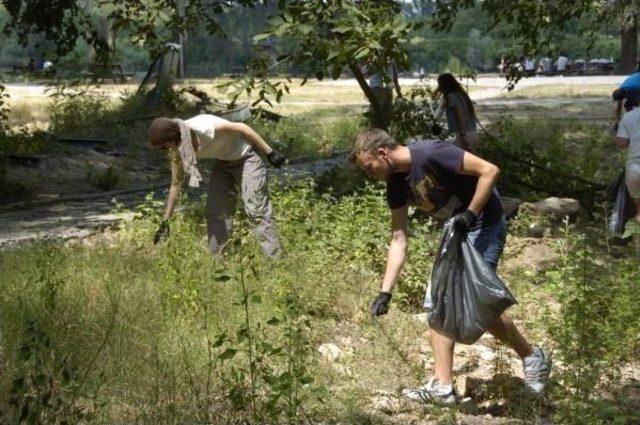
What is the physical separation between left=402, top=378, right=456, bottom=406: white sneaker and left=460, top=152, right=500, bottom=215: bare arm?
2.94ft

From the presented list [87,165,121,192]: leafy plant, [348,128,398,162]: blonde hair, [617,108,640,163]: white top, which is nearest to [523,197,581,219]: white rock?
[617,108,640,163]: white top

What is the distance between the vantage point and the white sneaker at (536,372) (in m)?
5.77

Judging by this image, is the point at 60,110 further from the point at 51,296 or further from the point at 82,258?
the point at 51,296

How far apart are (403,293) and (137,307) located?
1.95 metres

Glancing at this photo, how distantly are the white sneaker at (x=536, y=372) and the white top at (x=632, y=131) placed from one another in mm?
3491

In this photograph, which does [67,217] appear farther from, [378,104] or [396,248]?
[396,248]

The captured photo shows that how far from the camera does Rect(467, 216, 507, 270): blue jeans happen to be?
575cm

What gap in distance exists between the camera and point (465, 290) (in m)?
5.62

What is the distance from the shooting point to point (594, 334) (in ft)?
20.9

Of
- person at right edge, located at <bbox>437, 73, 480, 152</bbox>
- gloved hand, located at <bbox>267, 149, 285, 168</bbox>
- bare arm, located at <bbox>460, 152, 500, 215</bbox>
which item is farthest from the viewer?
person at right edge, located at <bbox>437, 73, 480, 152</bbox>

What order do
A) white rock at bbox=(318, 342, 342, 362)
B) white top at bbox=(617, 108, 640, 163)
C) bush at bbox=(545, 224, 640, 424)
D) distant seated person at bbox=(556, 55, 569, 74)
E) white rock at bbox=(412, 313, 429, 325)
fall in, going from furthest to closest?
1. distant seated person at bbox=(556, 55, 569, 74)
2. white top at bbox=(617, 108, 640, 163)
3. white rock at bbox=(412, 313, 429, 325)
4. white rock at bbox=(318, 342, 342, 362)
5. bush at bbox=(545, 224, 640, 424)

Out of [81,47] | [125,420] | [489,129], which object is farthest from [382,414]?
[81,47]

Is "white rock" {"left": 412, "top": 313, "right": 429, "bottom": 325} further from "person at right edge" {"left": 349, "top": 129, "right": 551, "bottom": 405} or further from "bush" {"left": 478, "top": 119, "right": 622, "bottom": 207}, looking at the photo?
"bush" {"left": 478, "top": 119, "right": 622, "bottom": 207}

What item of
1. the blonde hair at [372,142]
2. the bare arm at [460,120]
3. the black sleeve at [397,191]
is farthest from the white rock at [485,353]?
the bare arm at [460,120]
